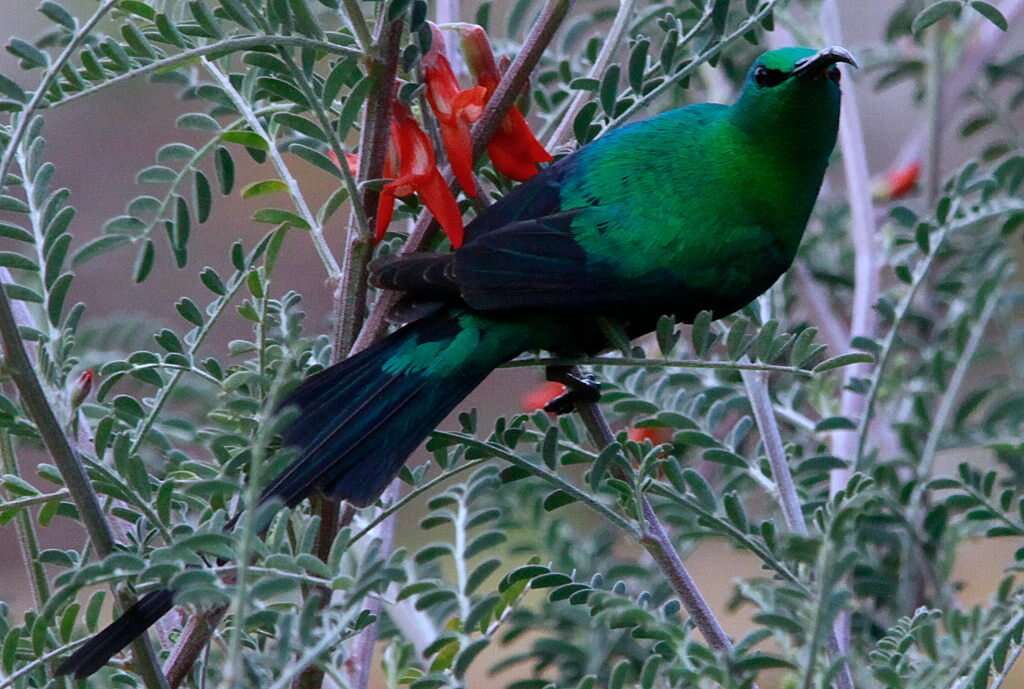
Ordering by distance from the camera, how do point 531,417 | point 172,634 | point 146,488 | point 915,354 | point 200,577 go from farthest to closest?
point 915,354 < point 531,417 < point 172,634 < point 146,488 < point 200,577

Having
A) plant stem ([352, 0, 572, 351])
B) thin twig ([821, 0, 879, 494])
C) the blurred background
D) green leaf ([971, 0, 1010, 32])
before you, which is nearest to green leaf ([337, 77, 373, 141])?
plant stem ([352, 0, 572, 351])

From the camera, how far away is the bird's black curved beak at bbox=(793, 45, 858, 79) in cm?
166

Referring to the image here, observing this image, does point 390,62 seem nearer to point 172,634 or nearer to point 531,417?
point 531,417

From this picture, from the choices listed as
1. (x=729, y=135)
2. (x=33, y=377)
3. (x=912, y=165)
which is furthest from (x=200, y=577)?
(x=912, y=165)

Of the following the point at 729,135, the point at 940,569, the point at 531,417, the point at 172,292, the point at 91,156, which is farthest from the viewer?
the point at 91,156

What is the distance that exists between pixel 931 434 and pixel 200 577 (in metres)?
1.45

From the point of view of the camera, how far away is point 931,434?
2145mm

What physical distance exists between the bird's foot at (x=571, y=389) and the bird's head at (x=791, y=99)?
459 millimetres

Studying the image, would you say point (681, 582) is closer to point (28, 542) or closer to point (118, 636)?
point (118, 636)

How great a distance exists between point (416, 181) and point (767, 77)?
69cm

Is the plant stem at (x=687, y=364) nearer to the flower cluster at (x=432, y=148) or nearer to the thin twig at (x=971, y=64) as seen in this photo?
the flower cluster at (x=432, y=148)

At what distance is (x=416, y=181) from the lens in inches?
52.9

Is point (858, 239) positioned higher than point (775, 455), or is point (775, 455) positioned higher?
point (858, 239)

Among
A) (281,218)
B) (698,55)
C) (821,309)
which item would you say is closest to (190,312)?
(281,218)
